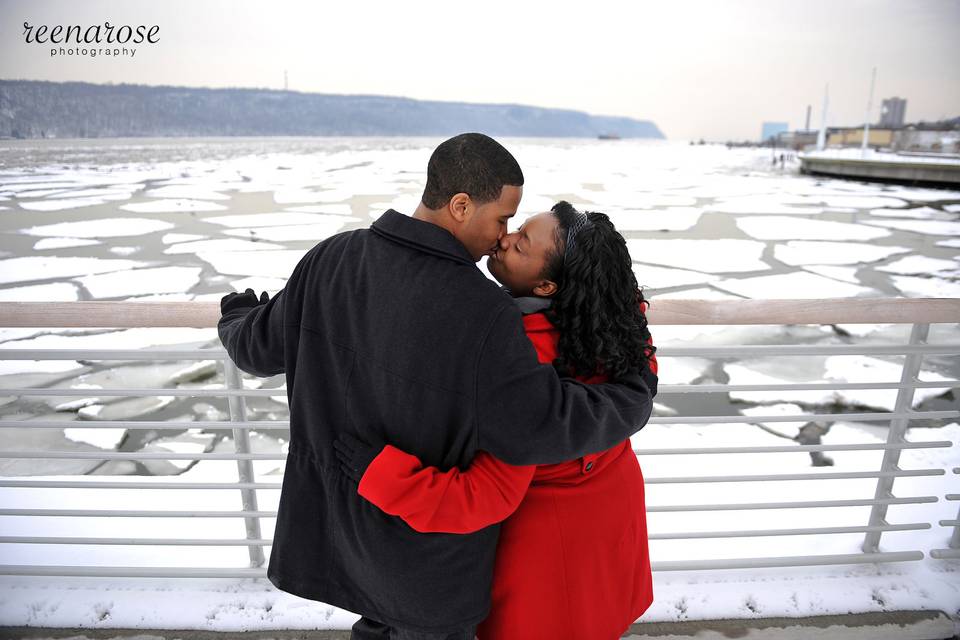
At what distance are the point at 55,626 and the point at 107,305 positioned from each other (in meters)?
0.81

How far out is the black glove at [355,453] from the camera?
2.65 feet

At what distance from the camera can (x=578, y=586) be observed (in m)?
0.91

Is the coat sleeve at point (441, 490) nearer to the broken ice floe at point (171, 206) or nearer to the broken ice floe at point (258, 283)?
the broken ice floe at point (258, 283)

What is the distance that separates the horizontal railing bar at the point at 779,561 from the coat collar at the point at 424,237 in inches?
46.9

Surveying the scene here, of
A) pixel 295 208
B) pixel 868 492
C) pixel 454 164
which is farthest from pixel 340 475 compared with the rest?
pixel 295 208

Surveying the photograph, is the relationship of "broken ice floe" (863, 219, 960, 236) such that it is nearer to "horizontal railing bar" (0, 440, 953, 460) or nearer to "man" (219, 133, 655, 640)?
"horizontal railing bar" (0, 440, 953, 460)

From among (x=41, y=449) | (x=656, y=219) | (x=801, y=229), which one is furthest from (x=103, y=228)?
(x=801, y=229)

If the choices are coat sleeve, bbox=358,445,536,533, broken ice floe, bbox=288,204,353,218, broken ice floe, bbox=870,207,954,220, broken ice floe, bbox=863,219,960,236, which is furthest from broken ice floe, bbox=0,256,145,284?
broken ice floe, bbox=870,207,954,220

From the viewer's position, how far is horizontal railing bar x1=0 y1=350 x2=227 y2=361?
4.43ft

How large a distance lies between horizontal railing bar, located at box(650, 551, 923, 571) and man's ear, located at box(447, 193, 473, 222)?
3.96ft

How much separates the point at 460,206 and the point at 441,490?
35 cm

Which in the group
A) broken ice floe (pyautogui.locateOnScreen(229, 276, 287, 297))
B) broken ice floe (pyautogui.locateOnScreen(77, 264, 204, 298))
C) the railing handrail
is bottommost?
broken ice floe (pyautogui.locateOnScreen(77, 264, 204, 298))

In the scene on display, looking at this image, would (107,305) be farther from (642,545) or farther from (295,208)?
(295,208)

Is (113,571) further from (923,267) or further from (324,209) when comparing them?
(324,209)
